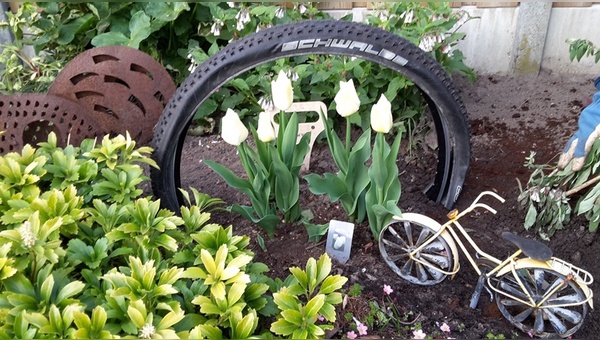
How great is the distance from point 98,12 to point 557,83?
267 cm

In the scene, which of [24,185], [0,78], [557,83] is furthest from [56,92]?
[557,83]

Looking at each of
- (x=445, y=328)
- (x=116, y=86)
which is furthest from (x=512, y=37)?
(x=116, y=86)

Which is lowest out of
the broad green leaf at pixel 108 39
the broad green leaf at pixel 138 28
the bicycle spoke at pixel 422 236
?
the bicycle spoke at pixel 422 236

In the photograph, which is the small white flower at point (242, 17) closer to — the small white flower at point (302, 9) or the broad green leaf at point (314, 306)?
the small white flower at point (302, 9)

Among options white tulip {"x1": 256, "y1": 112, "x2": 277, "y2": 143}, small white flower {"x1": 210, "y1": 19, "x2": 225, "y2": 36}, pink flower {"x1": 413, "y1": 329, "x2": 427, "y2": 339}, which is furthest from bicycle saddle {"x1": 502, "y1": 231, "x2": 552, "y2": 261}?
small white flower {"x1": 210, "y1": 19, "x2": 225, "y2": 36}

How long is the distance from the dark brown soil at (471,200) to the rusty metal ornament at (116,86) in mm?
377

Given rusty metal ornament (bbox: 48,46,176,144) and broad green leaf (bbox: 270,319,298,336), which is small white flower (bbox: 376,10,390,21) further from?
broad green leaf (bbox: 270,319,298,336)

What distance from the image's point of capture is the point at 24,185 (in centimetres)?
155

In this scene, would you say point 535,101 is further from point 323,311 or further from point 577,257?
point 323,311

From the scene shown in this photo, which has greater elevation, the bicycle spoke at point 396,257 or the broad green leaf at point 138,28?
the broad green leaf at point 138,28

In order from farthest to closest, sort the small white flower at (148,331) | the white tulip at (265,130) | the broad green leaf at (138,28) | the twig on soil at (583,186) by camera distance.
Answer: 1. the broad green leaf at (138,28)
2. the twig on soil at (583,186)
3. the white tulip at (265,130)
4. the small white flower at (148,331)

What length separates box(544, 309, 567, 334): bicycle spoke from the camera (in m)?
1.53

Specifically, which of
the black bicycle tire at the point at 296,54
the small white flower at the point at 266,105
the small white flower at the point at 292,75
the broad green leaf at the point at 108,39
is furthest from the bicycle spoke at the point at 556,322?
the broad green leaf at the point at 108,39

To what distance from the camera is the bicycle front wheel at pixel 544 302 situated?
57.9 inches
